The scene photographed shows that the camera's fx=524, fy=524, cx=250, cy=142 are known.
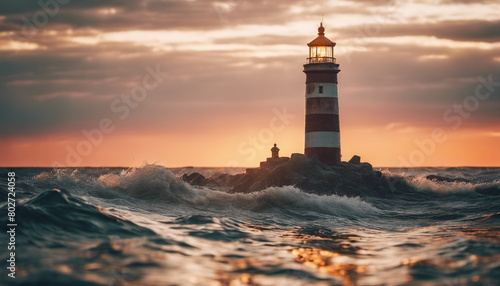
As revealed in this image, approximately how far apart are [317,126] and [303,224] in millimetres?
13780

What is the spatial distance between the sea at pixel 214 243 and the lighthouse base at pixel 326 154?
10390 millimetres

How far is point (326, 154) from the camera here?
99.5 ft

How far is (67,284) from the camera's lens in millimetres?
7410

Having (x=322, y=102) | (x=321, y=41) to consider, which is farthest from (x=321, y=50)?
(x=322, y=102)

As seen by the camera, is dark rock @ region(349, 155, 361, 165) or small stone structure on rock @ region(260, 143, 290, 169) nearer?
small stone structure on rock @ region(260, 143, 290, 169)

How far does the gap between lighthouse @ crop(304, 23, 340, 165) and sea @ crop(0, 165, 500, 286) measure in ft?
33.8

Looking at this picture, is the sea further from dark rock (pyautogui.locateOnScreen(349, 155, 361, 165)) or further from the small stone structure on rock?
dark rock (pyautogui.locateOnScreen(349, 155, 361, 165))

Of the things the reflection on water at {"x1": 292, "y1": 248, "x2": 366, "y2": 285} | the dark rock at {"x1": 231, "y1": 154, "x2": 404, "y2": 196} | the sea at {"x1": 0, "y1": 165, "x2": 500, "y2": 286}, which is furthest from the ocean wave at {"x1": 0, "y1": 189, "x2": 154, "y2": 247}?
the dark rock at {"x1": 231, "y1": 154, "x2": 404, "y2": 196}

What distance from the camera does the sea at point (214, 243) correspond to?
8.27 metres

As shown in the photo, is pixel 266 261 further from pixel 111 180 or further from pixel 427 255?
pixel 111 180

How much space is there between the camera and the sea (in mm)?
8266

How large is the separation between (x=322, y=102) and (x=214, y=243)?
63.4 ft

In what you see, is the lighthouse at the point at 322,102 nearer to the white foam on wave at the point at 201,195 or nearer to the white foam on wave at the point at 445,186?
the white foam on wave at the point at 445,186

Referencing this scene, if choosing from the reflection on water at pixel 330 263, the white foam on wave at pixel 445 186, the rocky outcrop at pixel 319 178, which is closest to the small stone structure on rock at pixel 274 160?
the rocky outcrop at pixel 319 178
